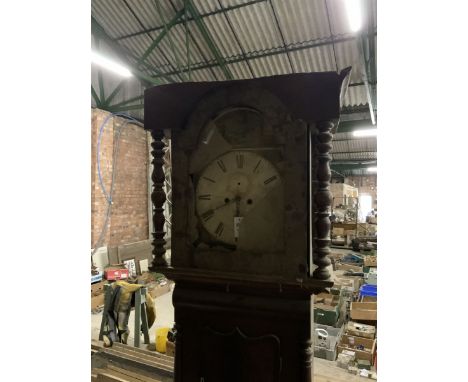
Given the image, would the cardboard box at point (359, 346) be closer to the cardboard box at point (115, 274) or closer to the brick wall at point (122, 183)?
the cardboard box at point (115, 274)

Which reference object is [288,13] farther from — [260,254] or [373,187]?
[373,187]

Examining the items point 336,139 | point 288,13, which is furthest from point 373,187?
point 288,13

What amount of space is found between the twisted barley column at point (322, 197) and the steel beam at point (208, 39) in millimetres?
4425

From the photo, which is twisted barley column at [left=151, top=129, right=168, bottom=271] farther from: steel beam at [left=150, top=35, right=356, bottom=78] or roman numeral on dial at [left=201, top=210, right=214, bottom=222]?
steel beam at [left=150, top=35, right=356, bottom=78]

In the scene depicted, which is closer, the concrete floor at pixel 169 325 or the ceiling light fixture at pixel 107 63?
the concrete floor at pixel 169 325

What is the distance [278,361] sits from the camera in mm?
1361

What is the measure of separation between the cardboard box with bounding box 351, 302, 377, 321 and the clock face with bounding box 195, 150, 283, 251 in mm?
3835

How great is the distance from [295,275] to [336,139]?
33.4 ft

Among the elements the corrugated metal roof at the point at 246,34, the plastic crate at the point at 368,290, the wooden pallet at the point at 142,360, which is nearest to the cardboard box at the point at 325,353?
the wooden pallet at the point at 142,360

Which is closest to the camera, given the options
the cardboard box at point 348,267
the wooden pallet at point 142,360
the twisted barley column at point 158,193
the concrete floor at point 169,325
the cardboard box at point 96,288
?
the twisted barley column at point 158,193

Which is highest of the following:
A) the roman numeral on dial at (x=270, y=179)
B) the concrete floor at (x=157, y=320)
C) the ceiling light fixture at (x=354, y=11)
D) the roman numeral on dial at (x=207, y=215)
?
the ceiling light fixture at (x=354, y=11)

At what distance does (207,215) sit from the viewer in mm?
1451

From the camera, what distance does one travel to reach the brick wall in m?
5.72

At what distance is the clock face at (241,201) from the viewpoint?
1.36 meters
